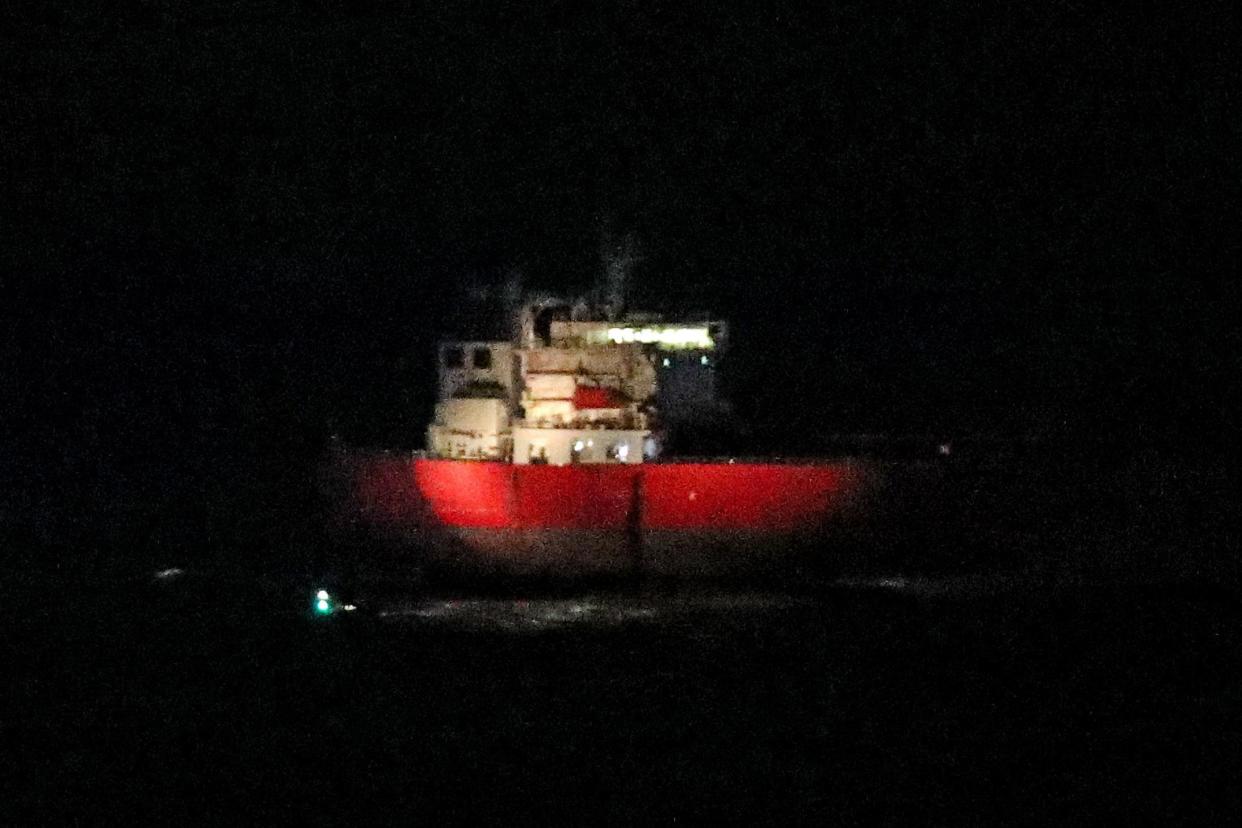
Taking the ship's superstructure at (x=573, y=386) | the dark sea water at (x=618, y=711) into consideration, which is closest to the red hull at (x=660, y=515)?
the ship's superstructure at (x=573, y=386)

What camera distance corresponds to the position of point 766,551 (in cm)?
1884

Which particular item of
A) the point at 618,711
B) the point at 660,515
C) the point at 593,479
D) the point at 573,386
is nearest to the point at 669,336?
the point at 573,386

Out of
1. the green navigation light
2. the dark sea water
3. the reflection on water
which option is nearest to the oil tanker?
the reflection on water

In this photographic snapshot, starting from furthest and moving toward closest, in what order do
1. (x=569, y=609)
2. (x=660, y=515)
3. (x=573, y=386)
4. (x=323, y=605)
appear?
1. (x=573, y=386)
2. (x=660, y=515)
3. (x=569, y=609)
4. (x=323, y=605)

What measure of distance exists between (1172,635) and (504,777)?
335 inches

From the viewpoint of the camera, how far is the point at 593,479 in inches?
748

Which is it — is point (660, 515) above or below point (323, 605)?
above

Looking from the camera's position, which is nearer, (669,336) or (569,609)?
(569,609)

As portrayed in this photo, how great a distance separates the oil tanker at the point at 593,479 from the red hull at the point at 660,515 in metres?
0.02

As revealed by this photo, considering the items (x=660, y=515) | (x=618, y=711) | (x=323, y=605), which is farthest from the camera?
(x=660, y=515)

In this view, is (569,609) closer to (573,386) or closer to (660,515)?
(660,515)

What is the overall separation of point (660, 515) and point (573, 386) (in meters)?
2.28

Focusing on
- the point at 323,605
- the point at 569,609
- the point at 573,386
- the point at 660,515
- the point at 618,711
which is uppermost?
the point at 573,386

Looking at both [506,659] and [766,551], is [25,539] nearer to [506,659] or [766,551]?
[766,551]
